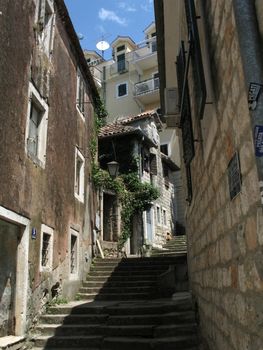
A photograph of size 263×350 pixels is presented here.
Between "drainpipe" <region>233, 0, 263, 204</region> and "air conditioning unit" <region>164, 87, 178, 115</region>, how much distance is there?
15.6 ft

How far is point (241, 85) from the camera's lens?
94.1 inches

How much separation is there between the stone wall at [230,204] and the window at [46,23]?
6597 millimetres

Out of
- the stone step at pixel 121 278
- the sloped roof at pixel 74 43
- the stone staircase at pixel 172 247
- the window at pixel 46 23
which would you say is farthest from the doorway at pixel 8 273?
the stone staircase at pixel 172 247

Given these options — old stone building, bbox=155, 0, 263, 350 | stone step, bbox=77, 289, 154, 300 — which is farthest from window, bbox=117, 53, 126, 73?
old stone building, bbox=155, 0, 263, 350

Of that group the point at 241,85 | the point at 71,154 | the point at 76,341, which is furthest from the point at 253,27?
the point at 71,154

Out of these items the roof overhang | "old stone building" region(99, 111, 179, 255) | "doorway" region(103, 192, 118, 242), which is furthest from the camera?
"old stone building" region(99, 111, 179, 255)

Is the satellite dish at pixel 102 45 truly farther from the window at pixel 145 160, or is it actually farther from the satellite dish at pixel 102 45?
the window at pixel 145 160

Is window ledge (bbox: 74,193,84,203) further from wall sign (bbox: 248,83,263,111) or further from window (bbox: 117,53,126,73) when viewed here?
window (bbox: 117,53,126,73)

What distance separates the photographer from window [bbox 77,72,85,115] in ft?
42.0

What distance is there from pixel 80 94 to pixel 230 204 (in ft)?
35.9

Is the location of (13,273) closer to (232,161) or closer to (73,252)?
(73,252)

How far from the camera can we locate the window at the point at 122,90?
32.2m

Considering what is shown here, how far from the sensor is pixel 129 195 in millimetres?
18094

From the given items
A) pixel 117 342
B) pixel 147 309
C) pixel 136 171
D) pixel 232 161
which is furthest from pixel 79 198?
pixel 232 161
